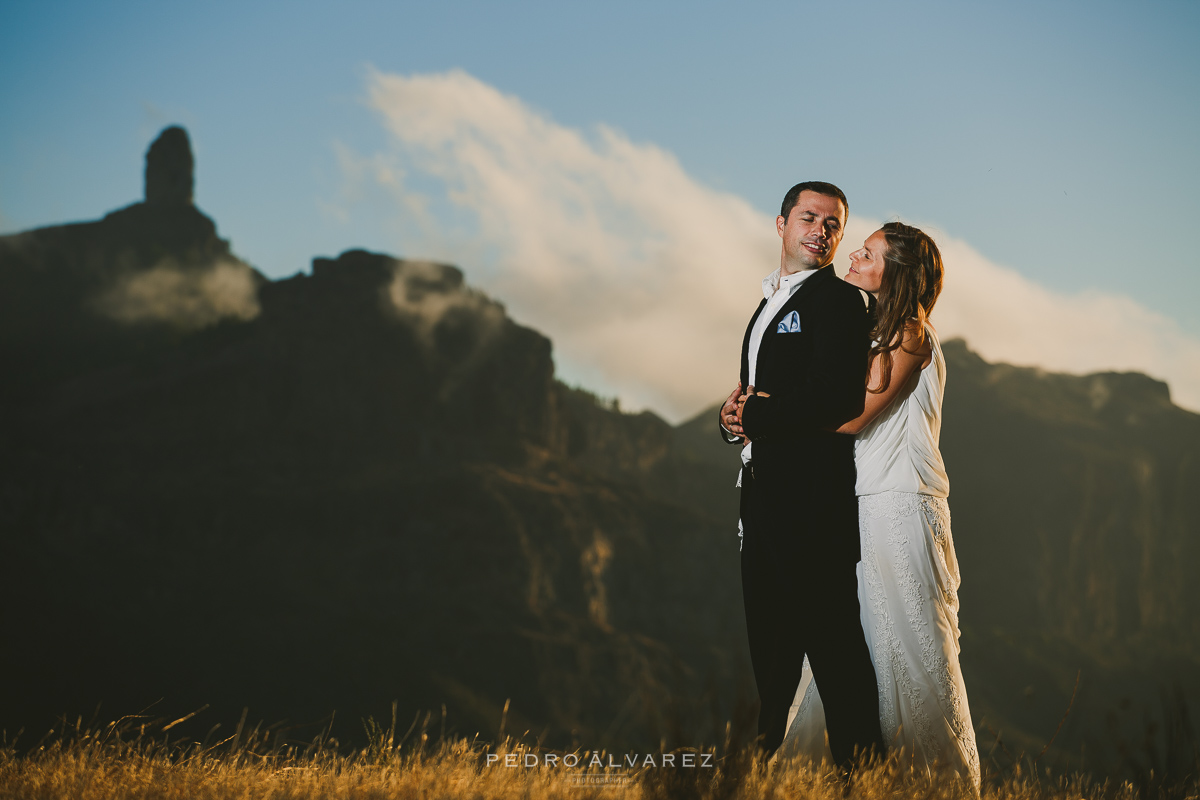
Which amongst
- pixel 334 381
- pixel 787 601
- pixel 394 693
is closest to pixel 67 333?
pixel 334 381

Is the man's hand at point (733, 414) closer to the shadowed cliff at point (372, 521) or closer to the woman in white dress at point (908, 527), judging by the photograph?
the woman in white dress at point (908, 527)

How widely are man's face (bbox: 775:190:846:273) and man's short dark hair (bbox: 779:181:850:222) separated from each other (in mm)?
18

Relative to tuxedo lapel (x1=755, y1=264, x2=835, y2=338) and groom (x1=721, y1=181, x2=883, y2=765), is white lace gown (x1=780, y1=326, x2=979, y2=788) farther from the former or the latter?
tuxedo lapel (x1=755, y1=264, x2=835, y2=338)

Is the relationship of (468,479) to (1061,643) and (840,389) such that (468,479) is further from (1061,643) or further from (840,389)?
(840,389)

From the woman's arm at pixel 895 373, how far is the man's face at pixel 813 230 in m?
0.46

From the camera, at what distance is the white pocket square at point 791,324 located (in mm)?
3551

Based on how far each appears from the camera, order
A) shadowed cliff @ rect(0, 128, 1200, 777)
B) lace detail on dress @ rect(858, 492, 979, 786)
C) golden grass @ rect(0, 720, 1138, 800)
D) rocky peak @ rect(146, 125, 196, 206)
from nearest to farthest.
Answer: golden grass @ rect(0, 720, 1138, 800), lace detail on dress @ rect(858, 492, 979, 786), shadowed cliff @ rect(0, 128, 1200, 777), rocky peak @ rect(146, 125, 196, 206)

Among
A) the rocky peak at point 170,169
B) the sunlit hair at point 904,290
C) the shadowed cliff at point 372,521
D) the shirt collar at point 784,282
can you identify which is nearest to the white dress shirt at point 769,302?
the shirt collar at point 784,282

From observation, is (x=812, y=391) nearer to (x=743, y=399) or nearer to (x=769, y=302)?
(x=743, y=399)

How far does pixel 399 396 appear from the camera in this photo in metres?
143

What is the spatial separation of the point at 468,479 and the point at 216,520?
34118 mm

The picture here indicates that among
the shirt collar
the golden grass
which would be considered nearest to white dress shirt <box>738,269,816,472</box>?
the shirt collar

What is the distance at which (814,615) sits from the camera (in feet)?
11.4

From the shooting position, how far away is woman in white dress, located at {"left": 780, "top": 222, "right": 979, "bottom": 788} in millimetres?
3486
